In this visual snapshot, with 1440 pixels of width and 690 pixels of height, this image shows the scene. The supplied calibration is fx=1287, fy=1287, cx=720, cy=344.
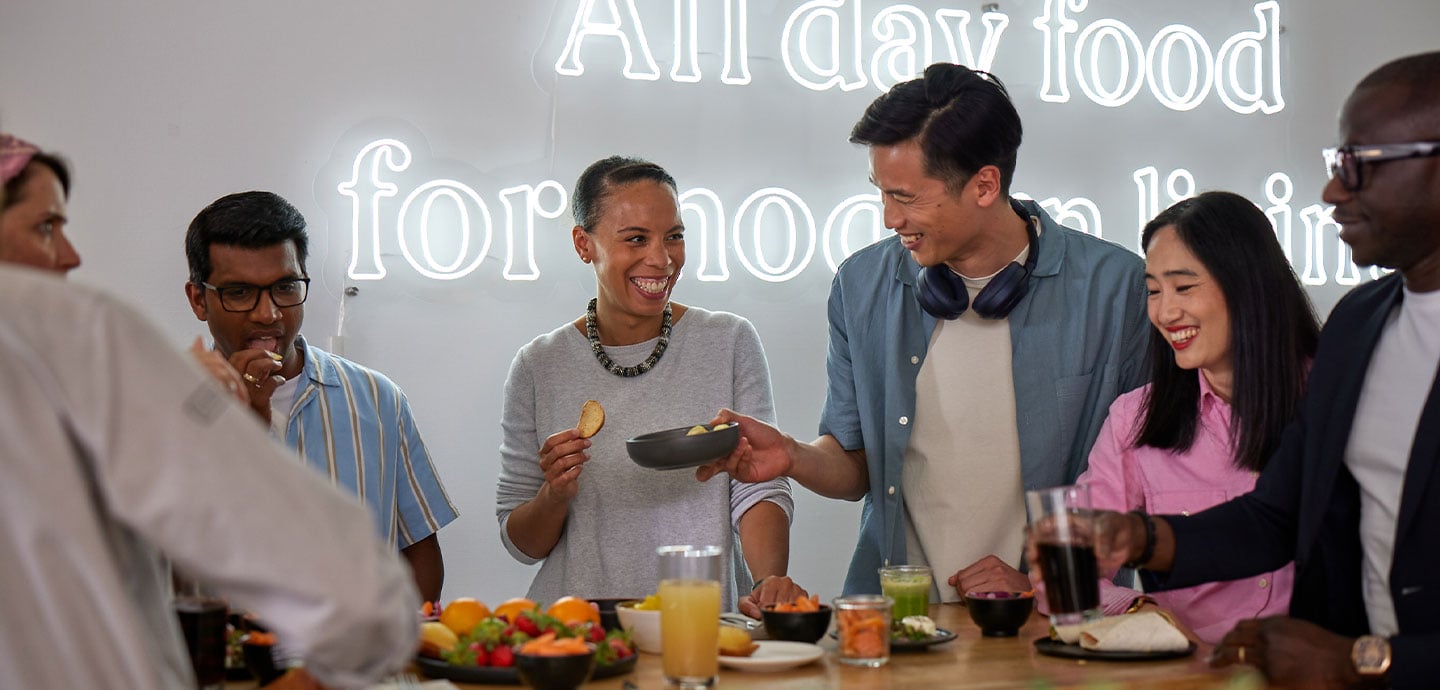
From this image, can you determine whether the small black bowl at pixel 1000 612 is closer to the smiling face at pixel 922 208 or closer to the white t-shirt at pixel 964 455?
the white t-shirt at pixel 964 455

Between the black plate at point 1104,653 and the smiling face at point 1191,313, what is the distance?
0.70 metres

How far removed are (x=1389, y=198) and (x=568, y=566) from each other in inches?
76.0

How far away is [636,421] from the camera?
3143 millimetres

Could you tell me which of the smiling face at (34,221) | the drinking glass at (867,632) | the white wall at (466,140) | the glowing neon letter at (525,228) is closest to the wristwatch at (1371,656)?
the drinking glass at (867,632)

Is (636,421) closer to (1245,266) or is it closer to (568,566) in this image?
(568,566)

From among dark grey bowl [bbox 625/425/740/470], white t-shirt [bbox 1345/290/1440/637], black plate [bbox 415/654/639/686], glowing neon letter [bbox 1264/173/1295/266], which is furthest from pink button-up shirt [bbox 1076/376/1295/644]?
glowing neon letter [bbox 1264/173/1295/266]

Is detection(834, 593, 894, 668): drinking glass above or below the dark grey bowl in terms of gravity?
below

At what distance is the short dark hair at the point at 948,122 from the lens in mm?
3051

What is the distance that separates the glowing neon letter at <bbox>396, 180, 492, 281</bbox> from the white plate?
2.23m

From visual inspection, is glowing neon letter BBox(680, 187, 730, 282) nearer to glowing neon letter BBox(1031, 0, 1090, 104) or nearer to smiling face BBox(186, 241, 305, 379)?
glowing neon letter BBox(1031, 0, 1090, 104)

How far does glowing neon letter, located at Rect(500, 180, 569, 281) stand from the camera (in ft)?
13.5

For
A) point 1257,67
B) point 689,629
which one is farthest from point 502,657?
point 1257,67

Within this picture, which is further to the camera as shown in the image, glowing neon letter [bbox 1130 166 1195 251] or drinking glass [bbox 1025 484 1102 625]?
glowing neon letter [bbox 1130 166 1195 251]

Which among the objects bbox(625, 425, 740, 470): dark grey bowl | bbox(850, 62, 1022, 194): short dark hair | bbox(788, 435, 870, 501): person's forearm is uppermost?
bbox(850, 62, 1022, 194): short dark hair
